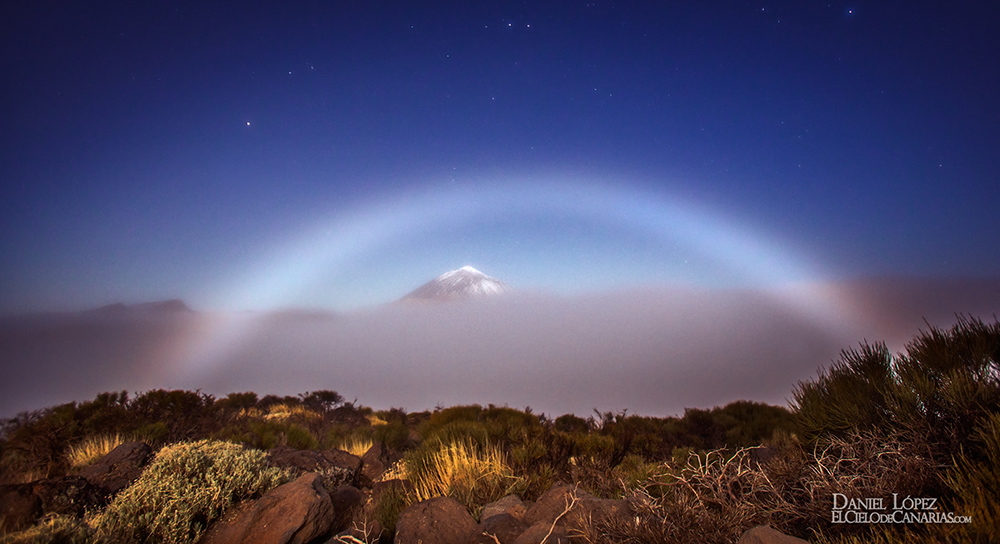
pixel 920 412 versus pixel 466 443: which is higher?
pixel 920 412

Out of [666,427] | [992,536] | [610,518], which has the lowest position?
[666,427]

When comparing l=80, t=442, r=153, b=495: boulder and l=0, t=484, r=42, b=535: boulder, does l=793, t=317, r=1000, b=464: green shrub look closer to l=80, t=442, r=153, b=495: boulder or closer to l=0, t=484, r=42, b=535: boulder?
l=0, t=484, r=42, b=535: boulder

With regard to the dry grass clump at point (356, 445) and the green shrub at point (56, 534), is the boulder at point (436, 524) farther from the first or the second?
the dry grass clump at point (356, 445)

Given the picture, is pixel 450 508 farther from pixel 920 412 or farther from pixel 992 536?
pixel 920 412

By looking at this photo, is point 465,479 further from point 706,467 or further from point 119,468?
point 119,468

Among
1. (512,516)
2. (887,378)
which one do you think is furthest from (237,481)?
(887,378)

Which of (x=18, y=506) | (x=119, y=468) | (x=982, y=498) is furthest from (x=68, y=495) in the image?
(x=982, y=498)

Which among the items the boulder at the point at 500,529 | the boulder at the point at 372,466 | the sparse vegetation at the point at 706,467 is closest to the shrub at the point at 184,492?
the sparse vegetation at the point at 706,467
